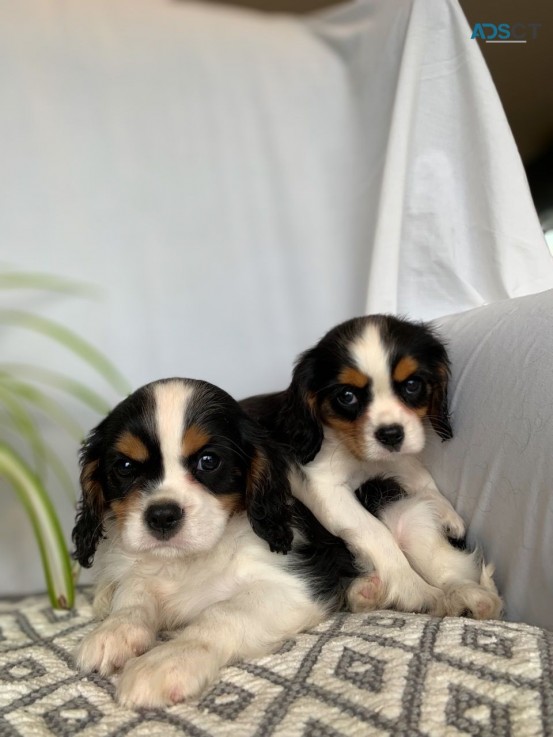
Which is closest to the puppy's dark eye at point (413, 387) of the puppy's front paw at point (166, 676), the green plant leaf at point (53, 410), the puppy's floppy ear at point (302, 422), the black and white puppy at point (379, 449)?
the black and white puppy at point (379, 449)

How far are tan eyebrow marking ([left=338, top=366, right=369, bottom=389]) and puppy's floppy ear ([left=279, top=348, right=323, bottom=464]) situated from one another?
0.12 meters

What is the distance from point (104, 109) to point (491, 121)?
4.68ft

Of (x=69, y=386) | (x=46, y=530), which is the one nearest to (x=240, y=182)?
(x=69, y=386)

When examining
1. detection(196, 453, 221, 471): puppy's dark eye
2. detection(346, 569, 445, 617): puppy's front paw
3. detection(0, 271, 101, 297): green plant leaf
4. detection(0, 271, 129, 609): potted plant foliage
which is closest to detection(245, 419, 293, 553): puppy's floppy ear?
detection(196, 453, 221, 471): puppy's dark eye

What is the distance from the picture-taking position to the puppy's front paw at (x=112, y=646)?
4.26ft

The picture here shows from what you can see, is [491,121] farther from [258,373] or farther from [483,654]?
[483,654]

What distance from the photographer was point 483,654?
121 centimetres

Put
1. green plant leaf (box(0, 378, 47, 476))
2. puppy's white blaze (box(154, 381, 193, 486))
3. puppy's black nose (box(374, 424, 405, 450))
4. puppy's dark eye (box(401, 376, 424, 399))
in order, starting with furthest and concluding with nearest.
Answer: green plant leaf (box(0, 378, 47, 476)) → puppy's dark eye (box(401, 376, 424, 399)) → puppy's black nose (box(374, 424, 405, 450)) → puppy's white blaze (box(154, 381, 193, 486))

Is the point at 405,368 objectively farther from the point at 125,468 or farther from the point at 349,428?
the point at 125,468

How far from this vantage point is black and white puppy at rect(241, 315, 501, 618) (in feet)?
5.65

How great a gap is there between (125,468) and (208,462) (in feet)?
0.66

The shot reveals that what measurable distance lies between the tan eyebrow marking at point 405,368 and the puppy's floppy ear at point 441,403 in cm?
9

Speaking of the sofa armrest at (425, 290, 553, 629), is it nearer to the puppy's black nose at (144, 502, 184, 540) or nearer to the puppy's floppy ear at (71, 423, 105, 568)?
the puppy's black nose at (144, 502, 184, 540)

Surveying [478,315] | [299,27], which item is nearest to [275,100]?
[299,27]
